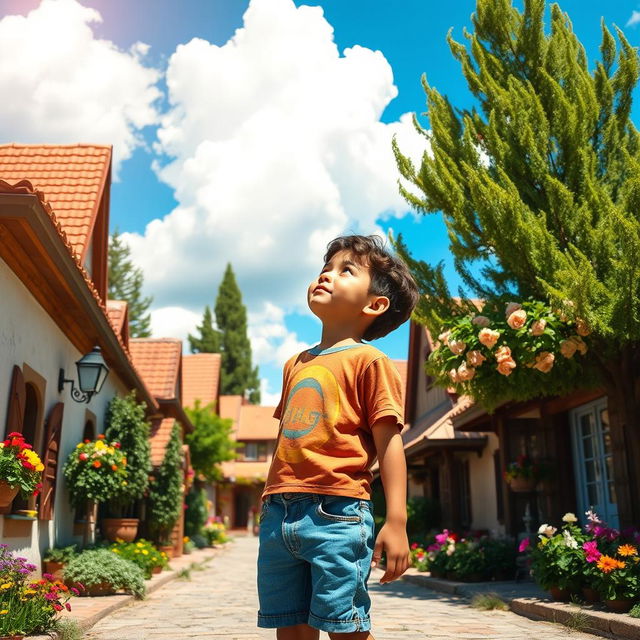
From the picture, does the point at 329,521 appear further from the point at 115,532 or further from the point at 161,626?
the point at 115,532

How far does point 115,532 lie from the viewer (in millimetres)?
11312

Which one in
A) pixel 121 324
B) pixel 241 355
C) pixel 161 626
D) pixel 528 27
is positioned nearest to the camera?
pixel 161 626

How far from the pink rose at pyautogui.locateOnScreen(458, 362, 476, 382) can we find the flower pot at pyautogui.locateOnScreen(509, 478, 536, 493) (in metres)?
4.04

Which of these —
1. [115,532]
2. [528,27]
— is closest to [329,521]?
[528,27]

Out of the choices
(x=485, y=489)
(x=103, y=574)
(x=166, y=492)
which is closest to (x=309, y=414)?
(x=103, y=574)

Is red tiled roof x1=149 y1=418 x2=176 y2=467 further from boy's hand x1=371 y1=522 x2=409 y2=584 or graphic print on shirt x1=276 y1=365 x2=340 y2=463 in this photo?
boy's hand x1=371 y1=522 x2=409 y2=584

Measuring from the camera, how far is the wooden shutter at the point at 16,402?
6641 millimetres

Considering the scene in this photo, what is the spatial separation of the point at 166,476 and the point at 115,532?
4.15 m

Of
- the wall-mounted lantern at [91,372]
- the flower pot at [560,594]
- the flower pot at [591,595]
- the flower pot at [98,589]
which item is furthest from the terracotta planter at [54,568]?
the flower pot at [591,595]

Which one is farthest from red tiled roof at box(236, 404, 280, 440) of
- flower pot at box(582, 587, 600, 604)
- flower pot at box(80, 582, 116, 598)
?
flower pot at box(582, 587, 600, 604)

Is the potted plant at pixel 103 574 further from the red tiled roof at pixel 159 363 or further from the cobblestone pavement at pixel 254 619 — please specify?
the red tiled roof at pixel 159 363

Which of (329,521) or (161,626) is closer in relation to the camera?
(329,521)

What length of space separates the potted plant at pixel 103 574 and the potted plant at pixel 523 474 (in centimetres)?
518

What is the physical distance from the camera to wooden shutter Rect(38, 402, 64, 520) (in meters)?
8.21
